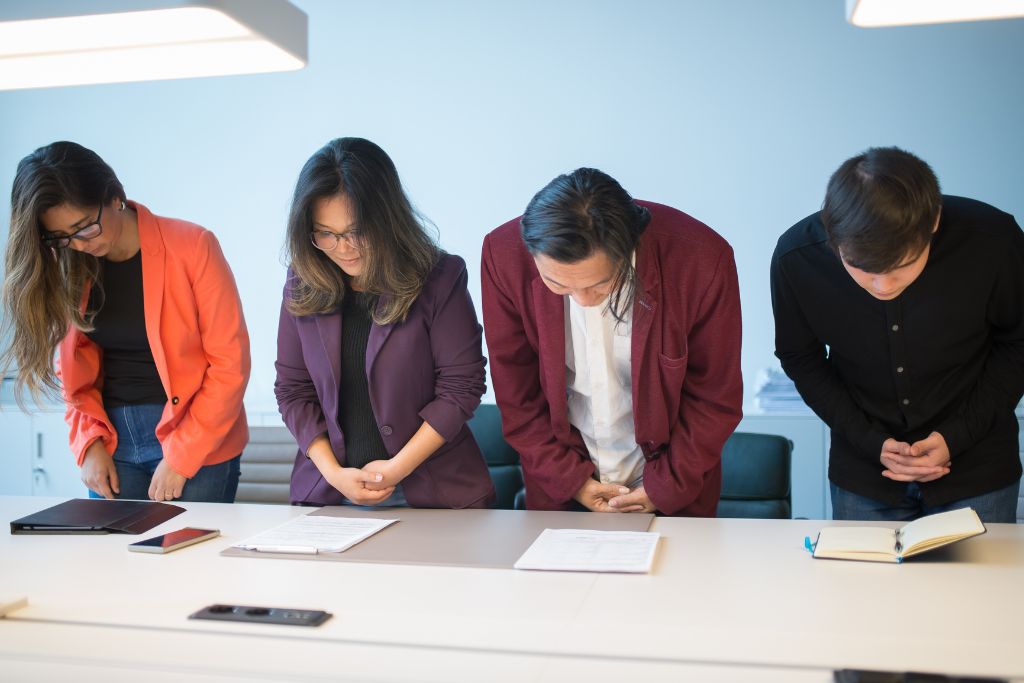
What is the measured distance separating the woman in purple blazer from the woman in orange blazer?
27 centimetres

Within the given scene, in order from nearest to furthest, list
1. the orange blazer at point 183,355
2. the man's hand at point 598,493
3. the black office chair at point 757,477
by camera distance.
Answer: the man's hand at point 598,493 < the orange blazer at point 183,355 < the black office chair at point 757,477

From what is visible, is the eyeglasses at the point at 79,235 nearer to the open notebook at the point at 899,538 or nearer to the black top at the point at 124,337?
the black top at the point at 124,337

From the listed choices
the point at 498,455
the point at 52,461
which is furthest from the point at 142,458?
the point at 52,461

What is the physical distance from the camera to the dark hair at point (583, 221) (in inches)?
66.6

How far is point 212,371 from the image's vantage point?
2.35m

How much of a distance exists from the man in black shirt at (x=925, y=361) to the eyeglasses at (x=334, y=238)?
0.95 m

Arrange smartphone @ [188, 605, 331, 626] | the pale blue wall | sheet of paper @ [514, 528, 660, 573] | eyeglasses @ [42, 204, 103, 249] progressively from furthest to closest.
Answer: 1. the pale blue wall
2. eyeglasses @ [42, 204, 103, 249]
3. sheet of paper @ [514, 528, 660, 573]
4. smartphone @ [188, 605, 331, 626]

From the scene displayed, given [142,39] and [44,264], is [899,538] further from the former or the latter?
[44,264]

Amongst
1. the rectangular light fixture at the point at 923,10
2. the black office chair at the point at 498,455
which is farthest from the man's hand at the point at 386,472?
the black office chair at the point at 498,455

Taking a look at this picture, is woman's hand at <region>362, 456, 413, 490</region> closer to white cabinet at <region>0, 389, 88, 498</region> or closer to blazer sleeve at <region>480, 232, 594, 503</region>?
blazer sleeve at <region>480, 232, 594, 503</region>

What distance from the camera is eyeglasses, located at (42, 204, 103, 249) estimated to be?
2.17m

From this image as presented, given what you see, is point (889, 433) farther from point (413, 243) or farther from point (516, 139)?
point (516, 139)

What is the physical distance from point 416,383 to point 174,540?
59 cm

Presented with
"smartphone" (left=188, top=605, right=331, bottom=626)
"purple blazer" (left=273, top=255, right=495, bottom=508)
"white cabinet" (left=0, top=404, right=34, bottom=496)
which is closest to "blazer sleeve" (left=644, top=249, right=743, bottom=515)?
"purple blazer" (left=273, top=255, right=495, bottom=508)
